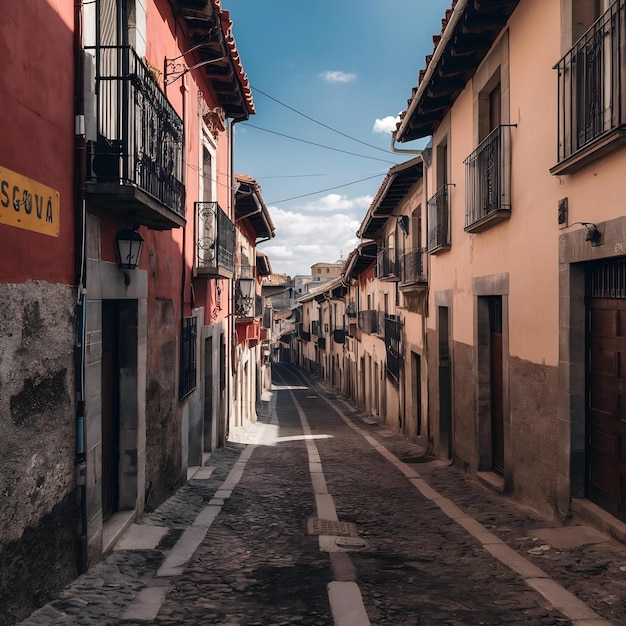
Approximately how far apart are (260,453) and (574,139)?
929 cm

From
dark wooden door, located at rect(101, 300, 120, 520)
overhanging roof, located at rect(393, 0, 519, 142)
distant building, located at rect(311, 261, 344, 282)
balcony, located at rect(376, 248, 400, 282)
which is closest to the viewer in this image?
dark wooden door, located at rect(101, 300, 120, 520)

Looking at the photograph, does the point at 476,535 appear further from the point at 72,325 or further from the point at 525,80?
the point at 525,80

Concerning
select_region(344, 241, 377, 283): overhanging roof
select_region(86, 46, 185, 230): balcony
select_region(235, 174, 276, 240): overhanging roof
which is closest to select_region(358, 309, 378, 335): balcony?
select_region(344, 241, 377, 283): overhanging roof

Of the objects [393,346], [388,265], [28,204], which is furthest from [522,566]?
[388,265]

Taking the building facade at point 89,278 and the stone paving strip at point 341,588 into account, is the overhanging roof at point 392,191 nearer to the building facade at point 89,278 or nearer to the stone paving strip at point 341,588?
the building facade at point 89,278

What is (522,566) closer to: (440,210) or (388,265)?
(440,210)

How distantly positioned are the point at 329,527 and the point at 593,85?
5.22 meters

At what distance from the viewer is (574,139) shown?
591 cm

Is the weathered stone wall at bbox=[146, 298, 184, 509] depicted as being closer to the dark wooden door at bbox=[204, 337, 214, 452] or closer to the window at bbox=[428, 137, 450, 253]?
the dark wooden door at bbox=[204, 337, 214, 452]

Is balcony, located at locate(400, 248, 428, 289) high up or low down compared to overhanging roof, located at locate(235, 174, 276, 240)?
down

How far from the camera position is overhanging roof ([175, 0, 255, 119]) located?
8.27m

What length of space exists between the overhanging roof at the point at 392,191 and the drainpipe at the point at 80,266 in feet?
31.9

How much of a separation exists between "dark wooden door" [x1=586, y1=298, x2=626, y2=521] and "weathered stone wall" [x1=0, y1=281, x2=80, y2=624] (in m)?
4.73

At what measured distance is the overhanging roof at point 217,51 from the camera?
8266 mm
